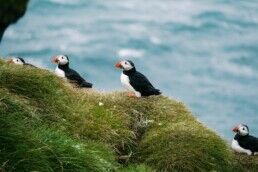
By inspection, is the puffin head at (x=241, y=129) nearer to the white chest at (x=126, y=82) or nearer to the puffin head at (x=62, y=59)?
the white chest at (x=126, y=82)

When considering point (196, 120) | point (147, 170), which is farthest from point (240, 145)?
point (147, 170)

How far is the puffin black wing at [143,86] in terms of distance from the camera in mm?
18062

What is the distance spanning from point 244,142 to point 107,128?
13.3 feet

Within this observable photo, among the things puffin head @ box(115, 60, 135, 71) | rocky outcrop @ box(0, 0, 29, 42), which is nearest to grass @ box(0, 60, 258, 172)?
puffin head @ box(115, 60, 135, 71)

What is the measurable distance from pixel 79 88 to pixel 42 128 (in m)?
5.98

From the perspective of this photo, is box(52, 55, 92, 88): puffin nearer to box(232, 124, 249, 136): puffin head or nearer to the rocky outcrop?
box(232, 124, 249, 136): puffin head

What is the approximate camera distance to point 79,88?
18172 millimetres

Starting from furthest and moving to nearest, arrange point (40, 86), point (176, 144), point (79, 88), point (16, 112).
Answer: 1. point (79, 88)
2. point (176, 144)
3. point (40, 86)
4. point (16, 112)

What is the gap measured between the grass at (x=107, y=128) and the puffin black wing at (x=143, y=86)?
0.59 ft

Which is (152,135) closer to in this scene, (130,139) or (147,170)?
(130,139)

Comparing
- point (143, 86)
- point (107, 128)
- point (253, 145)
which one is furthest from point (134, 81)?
point (107, 128)

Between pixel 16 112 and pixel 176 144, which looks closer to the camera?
pixel 16 112

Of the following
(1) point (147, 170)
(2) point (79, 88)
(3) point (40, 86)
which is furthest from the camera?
(2) point (79, 88)

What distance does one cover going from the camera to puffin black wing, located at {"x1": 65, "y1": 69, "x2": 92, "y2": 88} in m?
19.0
